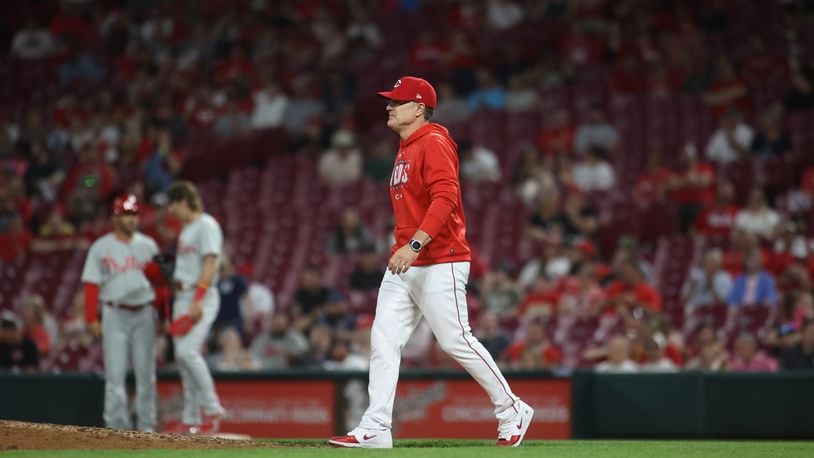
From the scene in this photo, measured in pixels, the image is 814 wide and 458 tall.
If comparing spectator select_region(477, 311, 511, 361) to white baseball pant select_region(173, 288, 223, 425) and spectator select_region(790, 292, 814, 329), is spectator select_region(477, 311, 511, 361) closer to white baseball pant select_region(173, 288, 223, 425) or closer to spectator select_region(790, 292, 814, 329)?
spectator select_region(790, 292, 814, 329)

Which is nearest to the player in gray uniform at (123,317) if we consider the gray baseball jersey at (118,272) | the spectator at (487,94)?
the gray baseball jersey at (118,272)

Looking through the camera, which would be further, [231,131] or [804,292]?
[231,131]

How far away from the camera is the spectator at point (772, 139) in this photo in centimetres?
1508

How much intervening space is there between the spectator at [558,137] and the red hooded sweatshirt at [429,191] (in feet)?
29.3

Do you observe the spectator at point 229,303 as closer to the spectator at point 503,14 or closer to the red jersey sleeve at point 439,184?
the red jersey sleeve at point 439,184

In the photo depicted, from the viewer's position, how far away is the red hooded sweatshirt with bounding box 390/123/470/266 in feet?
22.3

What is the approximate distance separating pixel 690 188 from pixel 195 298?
706 cm

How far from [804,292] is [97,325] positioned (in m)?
6.28

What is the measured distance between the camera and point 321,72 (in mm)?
18719

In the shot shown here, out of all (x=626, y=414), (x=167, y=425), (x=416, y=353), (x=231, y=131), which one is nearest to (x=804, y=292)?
(x=626, y=414)

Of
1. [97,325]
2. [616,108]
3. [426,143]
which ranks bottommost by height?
[97,325]

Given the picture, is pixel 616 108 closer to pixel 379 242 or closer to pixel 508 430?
pixel 379 242

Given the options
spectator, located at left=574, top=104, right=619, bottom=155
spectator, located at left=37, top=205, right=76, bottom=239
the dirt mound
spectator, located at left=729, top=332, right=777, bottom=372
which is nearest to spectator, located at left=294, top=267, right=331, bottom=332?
spectator, located at left=37, top=205, right=76, bottom=239

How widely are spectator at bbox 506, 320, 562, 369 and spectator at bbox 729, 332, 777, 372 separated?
1580 millimetres
